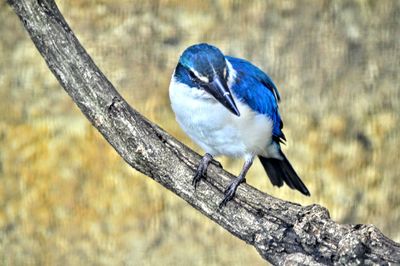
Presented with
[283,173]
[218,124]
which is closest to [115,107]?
[218,124]

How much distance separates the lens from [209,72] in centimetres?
324

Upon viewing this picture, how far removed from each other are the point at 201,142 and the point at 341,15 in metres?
1.84

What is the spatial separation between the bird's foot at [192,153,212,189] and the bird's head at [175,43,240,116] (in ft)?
0.73

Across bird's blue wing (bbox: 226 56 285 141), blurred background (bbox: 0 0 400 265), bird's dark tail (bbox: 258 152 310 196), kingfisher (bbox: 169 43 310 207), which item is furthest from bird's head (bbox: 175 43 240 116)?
blurred background (bbox: 0 0 400 265)

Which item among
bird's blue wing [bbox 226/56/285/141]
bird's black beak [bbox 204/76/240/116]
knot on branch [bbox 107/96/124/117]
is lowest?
knot on branch [bbox 107/96/124/117]

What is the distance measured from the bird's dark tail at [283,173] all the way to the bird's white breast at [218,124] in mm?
300

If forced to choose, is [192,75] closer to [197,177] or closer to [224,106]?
[224,106]

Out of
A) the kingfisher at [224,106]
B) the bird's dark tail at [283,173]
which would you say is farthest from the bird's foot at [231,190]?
the bird's dark tail at [283,173]

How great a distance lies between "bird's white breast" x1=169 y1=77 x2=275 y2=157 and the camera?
11.1 feet

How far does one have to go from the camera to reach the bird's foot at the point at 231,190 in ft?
10.7

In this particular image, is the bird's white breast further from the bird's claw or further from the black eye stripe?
the bird's claw

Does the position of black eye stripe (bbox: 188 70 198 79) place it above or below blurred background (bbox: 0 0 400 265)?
below

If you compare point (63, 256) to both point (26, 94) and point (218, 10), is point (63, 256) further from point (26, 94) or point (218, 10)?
point (218, 10)

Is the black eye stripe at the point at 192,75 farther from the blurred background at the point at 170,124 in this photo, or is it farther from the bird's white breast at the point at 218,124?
the blurred background at the point at 170,124
